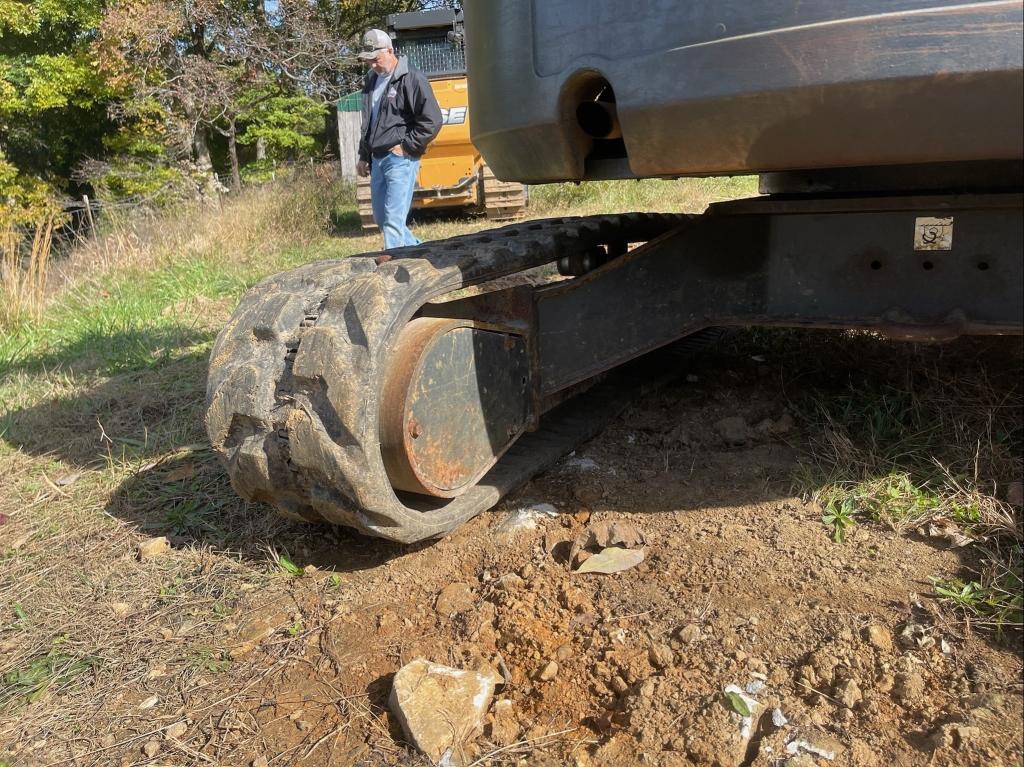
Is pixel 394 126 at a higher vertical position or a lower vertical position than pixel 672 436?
higher

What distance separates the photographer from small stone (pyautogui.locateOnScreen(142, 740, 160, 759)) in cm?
182

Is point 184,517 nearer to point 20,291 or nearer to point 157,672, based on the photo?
point 157,672

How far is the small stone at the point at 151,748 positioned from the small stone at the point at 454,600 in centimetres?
70

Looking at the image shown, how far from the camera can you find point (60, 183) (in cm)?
2416

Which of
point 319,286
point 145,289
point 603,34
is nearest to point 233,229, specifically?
Result: point 145,289

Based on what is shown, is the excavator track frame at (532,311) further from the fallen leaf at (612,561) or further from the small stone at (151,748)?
the small stone at (151,748)

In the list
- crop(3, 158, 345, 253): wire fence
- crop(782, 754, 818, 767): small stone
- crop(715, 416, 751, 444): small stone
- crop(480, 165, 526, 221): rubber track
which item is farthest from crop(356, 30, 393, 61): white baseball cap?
crop(3, 158, 345, 253): wire fence

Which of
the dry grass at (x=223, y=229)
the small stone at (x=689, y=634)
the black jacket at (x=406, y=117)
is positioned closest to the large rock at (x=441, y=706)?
the small stone at (x=689, y=634)

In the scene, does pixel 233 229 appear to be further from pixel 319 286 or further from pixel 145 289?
pixel 319 286

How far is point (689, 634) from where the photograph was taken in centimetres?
191

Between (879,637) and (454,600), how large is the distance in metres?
1.02

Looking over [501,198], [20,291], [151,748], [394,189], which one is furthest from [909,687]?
[501,198]

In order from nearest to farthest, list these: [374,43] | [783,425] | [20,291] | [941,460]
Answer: [941,460] < [783,425] < [374,43] < [20,291]

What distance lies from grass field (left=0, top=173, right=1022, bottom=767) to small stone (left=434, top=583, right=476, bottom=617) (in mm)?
322
